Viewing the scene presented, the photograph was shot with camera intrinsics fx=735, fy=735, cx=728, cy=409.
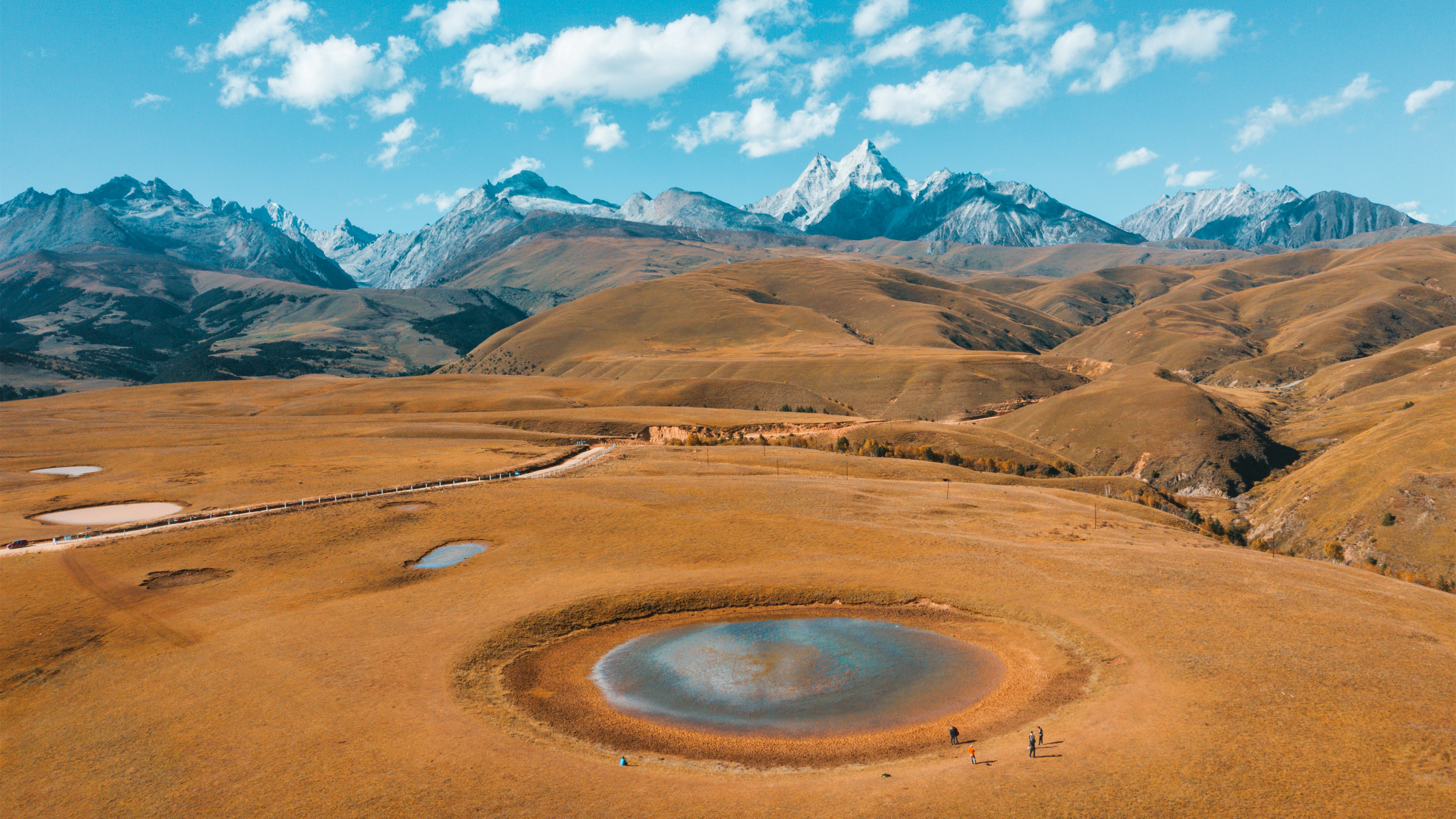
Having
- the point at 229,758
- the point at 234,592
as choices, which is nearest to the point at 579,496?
the point at 234,592

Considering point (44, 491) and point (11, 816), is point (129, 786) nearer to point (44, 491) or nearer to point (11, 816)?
point (11, 816)

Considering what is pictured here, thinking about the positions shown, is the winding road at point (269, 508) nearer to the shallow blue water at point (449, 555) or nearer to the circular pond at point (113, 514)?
the circular pond at point (113, 514)

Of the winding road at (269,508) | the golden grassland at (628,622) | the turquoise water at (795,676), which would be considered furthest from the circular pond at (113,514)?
the turquoise water at (795,676)

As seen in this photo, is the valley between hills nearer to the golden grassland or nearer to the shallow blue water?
the golden grassland

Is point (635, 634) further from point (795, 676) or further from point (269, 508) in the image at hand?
point (269, 508)

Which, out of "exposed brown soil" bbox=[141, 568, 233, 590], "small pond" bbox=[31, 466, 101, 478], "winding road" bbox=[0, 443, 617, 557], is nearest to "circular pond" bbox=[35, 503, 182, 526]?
"winding road" bbox=[0, 443, 617, 557]
